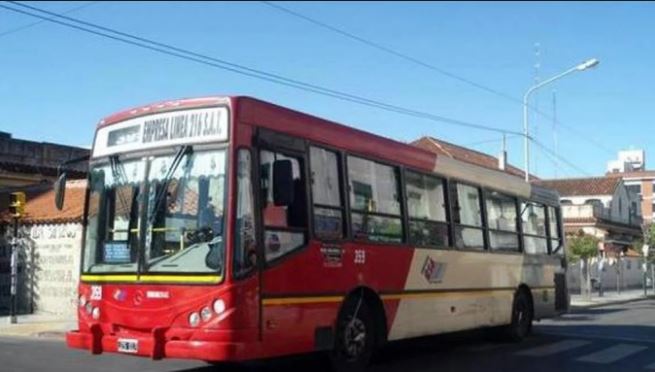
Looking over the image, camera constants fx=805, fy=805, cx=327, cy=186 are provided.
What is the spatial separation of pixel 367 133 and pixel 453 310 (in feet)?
11.2

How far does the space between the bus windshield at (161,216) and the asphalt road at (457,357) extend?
237cm

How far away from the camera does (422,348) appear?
1387 cm

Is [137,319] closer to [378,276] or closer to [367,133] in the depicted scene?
[378,276]

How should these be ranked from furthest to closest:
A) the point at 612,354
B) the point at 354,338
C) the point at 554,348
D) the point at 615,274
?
the point at 615,274 < the point at 554,348 < the point at 612,354 < the point at 354,338

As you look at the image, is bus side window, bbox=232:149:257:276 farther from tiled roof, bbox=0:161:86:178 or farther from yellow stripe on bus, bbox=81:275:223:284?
tiled roof, bbox=0:161:86:178

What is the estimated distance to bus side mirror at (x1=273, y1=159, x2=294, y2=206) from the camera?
8734mm

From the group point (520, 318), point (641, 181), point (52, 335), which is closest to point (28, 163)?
point (52, 335)

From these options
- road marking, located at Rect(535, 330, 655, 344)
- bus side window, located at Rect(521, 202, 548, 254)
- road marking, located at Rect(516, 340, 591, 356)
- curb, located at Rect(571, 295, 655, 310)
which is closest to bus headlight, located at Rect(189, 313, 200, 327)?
road marking, located at Rect(516, 340, 591, 356)

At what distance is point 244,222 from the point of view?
28.0 feet

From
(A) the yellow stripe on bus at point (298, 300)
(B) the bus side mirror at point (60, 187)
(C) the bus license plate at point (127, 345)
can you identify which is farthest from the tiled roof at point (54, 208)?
(A) the yellow stripe on bus at point (298, 300)

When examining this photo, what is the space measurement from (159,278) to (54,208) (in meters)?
15.6

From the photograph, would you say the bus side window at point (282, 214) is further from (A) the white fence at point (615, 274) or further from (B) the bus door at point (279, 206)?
(A) the white fence at point (615, 274)

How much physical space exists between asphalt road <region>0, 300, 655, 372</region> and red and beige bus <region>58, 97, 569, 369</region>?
0.91 meters

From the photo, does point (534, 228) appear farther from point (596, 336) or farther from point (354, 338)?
point (354, 338)
